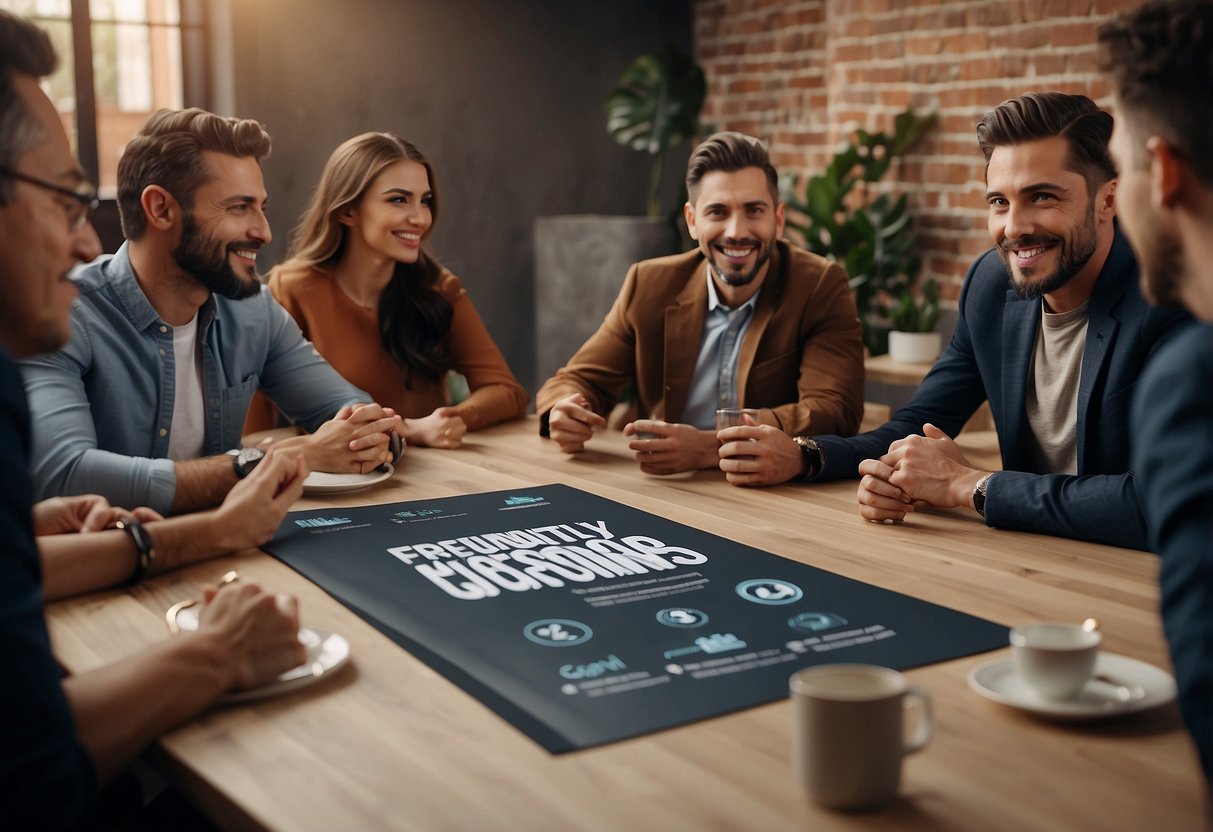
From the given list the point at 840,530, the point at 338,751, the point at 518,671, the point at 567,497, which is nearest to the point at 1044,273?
the point at 840,530

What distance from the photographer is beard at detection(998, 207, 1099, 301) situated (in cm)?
211

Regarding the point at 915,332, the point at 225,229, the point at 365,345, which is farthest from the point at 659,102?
the point at 225,229

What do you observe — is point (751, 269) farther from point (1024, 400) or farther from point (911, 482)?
point (911, 482)

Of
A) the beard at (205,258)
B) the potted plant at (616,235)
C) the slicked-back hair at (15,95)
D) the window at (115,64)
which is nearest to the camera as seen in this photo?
the slicked-back hair at (15,95)

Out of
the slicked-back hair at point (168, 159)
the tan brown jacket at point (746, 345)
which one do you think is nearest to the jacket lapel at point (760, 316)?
the tan brown jacket at point (746, 345)

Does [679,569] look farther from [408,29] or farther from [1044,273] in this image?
[408,29]

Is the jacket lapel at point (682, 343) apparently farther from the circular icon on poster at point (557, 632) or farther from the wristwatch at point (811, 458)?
the circular icon on poster at point (557, 632)

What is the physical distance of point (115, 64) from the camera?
5020mm

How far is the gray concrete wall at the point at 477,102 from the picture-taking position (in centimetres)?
496

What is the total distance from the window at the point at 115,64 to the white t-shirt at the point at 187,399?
2.53m

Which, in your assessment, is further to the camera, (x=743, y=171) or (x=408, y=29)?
(x=408, y=29)

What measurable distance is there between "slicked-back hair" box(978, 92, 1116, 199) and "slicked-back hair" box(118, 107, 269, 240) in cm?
147

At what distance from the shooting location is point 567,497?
2.11 meters

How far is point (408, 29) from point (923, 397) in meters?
3.54
